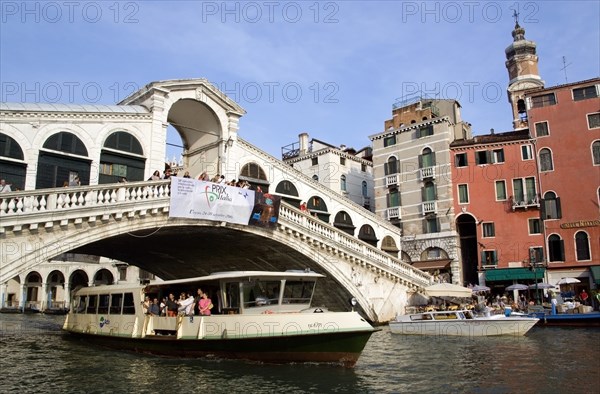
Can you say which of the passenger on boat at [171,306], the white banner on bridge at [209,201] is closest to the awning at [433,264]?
the white banner on bridge at [209,201]

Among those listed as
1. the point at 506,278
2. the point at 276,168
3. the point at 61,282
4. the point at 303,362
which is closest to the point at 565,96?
the point at 506,278

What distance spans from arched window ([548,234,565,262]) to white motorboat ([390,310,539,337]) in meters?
12.2

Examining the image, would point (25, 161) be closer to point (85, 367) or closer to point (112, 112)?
point (112, 112)

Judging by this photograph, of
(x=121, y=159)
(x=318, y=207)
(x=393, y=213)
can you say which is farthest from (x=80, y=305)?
(x=393, y=213)

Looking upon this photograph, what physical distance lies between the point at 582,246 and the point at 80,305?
27.8 metres

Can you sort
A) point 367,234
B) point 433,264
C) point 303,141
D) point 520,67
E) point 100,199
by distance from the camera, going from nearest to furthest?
1. point 100,199
2. point 367,234
3. point 433,264
4. point 303,141
5. point 520,67

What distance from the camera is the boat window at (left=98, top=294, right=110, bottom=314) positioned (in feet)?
63.3

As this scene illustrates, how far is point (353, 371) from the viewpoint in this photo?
44.0ft

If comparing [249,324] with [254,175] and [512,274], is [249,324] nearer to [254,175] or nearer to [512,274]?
[254,175]

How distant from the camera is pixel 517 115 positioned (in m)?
52.8

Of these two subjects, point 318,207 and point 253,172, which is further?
point 318,207

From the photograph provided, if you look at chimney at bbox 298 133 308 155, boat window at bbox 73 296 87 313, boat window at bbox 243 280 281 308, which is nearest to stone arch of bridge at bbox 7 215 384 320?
boat window at bbox 73 296 87 313

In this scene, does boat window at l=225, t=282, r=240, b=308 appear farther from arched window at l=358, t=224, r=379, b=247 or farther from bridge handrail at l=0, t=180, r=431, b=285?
arched window at l=358, t=224, r=379, b=247

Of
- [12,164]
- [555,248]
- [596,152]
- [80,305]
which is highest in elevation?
[596,152]
